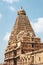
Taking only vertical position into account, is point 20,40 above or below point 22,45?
above

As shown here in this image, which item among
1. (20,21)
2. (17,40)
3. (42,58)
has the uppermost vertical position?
(20,21)

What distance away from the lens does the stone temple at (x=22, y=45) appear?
1629 inches

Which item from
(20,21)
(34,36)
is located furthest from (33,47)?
(20,21)

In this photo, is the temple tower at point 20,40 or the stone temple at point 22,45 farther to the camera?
the temple tower at point 20,40

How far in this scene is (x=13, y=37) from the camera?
166 feet

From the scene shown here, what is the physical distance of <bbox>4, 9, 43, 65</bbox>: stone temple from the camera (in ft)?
136

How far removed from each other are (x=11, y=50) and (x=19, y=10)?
8000 millimetres

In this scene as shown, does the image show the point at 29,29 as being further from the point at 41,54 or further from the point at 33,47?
the point at 41,54

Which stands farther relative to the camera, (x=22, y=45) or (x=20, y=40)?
(x=20, y=40)

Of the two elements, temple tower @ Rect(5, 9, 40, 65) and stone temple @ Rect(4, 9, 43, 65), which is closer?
stone temple @ Rect(4, 9, 43, 65)

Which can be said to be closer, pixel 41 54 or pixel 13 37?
pixel 41 54

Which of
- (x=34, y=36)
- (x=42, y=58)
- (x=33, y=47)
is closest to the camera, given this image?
(x=42, y=58)

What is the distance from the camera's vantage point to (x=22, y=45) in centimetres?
4528

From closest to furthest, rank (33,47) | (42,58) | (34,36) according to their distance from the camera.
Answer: (42,58), (33,47), (34,36)
